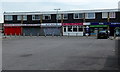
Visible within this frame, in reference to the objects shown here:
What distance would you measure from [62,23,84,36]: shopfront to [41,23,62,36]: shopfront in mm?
1379

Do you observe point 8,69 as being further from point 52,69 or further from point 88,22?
point 88,22

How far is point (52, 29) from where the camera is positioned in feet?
184

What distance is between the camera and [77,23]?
5362cm

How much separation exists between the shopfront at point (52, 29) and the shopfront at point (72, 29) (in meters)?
1.38

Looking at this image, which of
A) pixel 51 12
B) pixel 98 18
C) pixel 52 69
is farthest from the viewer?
pixel 51 12

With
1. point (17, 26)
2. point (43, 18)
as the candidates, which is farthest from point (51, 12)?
point (17, 26)

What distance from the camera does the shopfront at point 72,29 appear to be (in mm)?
53594

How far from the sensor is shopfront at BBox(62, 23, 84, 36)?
176 ft

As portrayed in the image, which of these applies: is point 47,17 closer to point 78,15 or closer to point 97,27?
point 78,15

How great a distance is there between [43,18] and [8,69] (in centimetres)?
4831

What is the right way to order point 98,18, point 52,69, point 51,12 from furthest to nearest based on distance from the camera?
point 51,12
point 98,18
point 52,69

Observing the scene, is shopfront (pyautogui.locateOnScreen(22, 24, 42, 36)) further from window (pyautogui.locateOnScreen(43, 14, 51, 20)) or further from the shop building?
window (pyautogui.locateOnScreen(43, 14, 51, 20))

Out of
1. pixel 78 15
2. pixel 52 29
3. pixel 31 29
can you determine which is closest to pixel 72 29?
pixel 78 15

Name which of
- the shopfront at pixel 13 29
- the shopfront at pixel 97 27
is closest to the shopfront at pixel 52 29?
the shopfront at pixel 13 29
